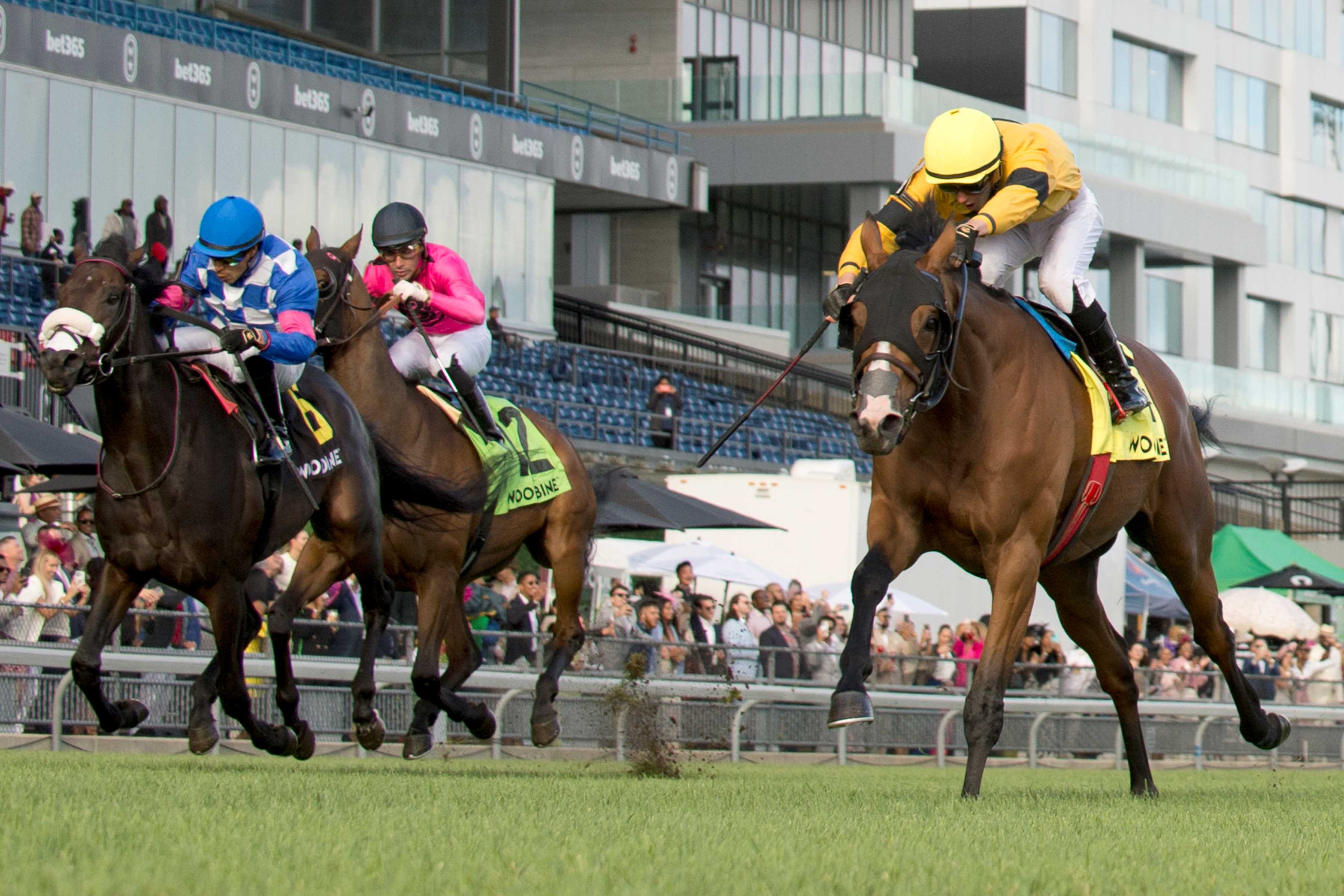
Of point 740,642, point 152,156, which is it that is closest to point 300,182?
point 152,156

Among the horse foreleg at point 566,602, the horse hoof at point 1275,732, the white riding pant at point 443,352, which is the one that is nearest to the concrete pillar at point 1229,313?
the horse foreleg at point 566,602

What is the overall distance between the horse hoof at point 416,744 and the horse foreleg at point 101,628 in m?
2.02

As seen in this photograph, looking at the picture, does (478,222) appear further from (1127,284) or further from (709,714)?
(1127,284)

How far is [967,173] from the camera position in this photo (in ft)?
25.2

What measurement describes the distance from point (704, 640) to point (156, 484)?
8394mm

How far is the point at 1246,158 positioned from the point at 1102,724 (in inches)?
1467

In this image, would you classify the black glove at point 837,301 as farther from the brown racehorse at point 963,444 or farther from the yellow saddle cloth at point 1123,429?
the yellow saddle cloth at point 1123,429

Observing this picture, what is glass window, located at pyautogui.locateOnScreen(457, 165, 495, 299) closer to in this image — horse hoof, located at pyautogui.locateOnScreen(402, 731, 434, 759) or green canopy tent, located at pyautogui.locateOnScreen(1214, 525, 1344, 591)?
green canopy tent, located at pyautogui.locateOnScreen(1214, 525, 1344, 591)

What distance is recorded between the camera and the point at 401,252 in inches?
396

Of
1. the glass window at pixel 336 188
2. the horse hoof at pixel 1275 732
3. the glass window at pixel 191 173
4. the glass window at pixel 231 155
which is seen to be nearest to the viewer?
the horse hoof at pixel 1275 732

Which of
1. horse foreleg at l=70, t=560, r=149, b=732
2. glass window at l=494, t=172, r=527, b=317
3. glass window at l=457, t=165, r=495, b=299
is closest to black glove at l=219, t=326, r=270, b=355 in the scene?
horse foreleg at l=70, t=560, r=149, b=732

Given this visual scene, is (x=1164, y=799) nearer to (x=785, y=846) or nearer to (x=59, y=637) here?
(x=785, y=846)

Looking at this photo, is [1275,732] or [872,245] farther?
[1275,732]

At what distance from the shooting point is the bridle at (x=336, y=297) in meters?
9.52
